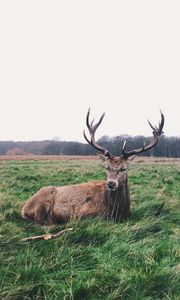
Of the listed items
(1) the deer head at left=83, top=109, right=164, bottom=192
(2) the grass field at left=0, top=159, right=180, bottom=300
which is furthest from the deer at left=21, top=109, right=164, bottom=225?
(2) the grass field at left=0, top=159, right=180, bottom=300

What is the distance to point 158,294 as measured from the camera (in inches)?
141

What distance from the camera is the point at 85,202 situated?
7602 mm

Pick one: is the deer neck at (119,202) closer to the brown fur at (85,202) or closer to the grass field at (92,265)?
the brown fur at (85,202)

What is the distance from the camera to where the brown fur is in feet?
24.2

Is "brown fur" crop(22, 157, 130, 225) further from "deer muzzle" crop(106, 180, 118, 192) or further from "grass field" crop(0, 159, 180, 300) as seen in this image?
"grass field" crop(0, 159, 180, 300)

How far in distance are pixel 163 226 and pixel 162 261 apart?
212 cm

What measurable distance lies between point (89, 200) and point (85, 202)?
0.09 meters

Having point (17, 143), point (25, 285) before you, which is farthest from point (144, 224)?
point (17, 143)

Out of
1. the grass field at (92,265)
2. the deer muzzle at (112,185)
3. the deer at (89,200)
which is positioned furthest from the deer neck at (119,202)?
the grass field at (92,265)

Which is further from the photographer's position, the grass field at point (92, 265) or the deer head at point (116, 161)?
the deer head at point (116, 161)

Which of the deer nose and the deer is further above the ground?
the deer nose

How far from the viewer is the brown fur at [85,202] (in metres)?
7.39

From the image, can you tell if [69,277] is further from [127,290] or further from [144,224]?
[144,224]

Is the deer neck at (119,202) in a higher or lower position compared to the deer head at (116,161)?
lower
